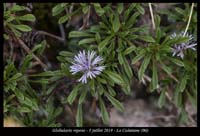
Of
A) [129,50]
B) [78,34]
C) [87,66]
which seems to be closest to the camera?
[87,66]

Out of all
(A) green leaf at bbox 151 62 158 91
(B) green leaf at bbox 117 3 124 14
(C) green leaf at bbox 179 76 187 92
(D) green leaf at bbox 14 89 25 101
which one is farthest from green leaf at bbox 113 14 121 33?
(D) green leaf at bbox 14 89 25 101

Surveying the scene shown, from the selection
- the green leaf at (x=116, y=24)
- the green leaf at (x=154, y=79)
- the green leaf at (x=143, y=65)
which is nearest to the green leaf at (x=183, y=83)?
the green leaf at (x=154, y=79)

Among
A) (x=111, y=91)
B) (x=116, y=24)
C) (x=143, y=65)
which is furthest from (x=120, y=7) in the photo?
(x=111, y=91)

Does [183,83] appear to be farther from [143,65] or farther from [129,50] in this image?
[129,50]

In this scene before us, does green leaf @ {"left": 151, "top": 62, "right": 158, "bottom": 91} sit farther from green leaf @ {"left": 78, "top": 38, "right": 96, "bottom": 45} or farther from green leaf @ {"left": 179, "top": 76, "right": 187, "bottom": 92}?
green leaf @ {"left": 78, "top": 38, "right": 96, "bottom": 45}

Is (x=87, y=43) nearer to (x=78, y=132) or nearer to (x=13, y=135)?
(x=78, y=132)

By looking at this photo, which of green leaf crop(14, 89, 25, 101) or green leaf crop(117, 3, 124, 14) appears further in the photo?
green leaf crop(117, 3, 124, 14)

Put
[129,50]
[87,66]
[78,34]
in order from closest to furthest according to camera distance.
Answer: [87,66]
[129,50]
[78,34]

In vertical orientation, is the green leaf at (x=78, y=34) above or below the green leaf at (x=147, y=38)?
above

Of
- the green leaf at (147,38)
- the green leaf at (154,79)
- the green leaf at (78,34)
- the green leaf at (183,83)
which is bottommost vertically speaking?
the green leaf at (183,83)

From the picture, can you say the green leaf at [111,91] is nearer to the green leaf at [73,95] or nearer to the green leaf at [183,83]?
the green leaf at [73,95]

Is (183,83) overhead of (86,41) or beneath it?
beneath

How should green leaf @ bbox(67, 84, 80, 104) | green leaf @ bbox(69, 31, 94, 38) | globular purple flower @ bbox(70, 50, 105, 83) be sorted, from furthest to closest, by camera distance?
green leaf @ bbox(69, 31, 94, 38) < green leaf @ bbox(67, 84, 80, 104) < globular purple flower @ bbox(70, 50, 105, 83)

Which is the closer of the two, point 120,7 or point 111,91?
point 111,91
